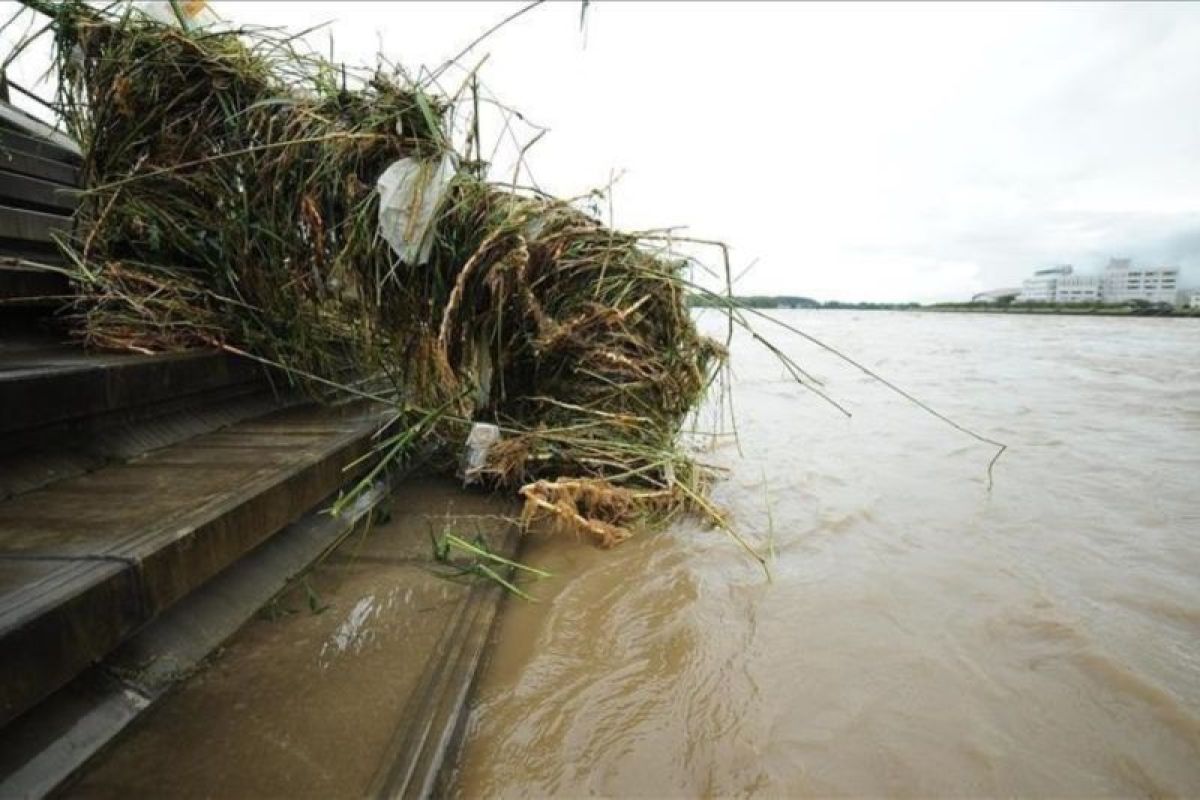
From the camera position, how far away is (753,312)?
2742 mm

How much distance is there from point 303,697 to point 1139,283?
15666 cm

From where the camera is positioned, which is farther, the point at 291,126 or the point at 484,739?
the point at 291,126

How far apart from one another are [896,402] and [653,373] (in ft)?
15.6

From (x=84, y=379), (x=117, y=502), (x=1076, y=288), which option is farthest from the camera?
(x=1076, y=288)

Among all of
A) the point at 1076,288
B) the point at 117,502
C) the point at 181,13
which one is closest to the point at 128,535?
the point at 117,502

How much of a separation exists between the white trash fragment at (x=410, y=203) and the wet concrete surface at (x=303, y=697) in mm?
1276

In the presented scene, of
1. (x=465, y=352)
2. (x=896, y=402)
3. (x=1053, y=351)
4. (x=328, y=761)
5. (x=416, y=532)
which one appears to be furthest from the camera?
(x=1053, y=351)

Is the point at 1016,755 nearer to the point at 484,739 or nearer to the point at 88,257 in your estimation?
the point at 484,739

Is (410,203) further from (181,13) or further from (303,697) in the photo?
(303,697)

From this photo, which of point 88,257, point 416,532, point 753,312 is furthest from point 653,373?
point 88,257

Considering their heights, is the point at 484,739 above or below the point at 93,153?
below

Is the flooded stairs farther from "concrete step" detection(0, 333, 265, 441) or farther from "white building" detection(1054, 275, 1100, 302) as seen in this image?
"white building" detection(1054, 275, 1100, 302)

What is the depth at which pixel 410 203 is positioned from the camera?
2.40 m

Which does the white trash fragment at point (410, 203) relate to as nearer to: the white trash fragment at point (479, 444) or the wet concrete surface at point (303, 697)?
the white trash fragment at point (479, 444)
